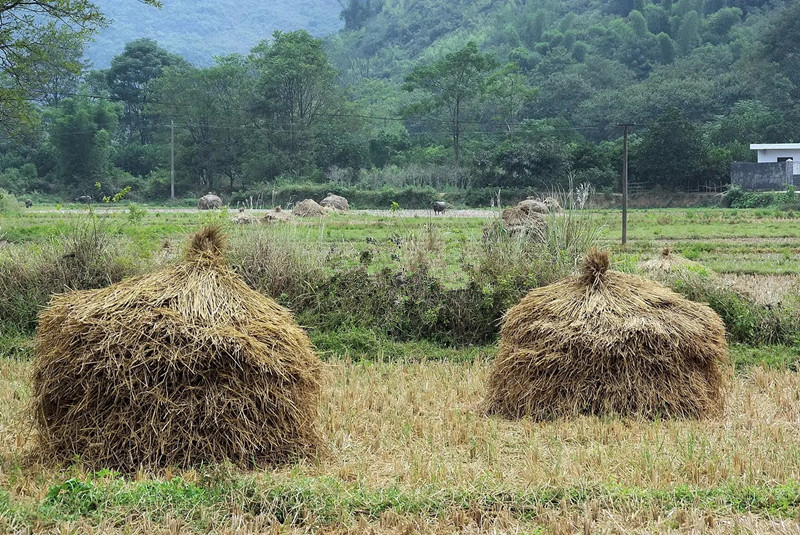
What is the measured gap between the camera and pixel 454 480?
4918 millimetres

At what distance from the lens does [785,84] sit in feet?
216

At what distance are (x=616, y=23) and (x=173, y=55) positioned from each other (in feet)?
173

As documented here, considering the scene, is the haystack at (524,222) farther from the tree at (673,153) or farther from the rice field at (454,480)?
the tree at (673,153)

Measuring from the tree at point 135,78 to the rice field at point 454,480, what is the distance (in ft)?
261

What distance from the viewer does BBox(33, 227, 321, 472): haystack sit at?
17.3ft

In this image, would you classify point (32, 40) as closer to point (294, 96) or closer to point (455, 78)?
point (294, 96)

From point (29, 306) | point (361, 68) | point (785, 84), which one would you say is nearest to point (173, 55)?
point (361, 68)

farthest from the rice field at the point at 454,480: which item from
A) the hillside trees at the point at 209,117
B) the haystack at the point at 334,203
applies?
the hillside trees at the point at 209,117

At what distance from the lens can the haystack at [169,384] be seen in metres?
5.28

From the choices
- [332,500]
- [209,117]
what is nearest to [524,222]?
[332,500]

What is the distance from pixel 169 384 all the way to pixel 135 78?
281 ft

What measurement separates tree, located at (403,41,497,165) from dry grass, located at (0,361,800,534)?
59706 millimetres

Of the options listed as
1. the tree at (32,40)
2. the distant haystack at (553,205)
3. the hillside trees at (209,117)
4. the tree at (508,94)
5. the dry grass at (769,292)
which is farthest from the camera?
the tree at (508,94)

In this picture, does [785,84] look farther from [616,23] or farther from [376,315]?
[376,315]
